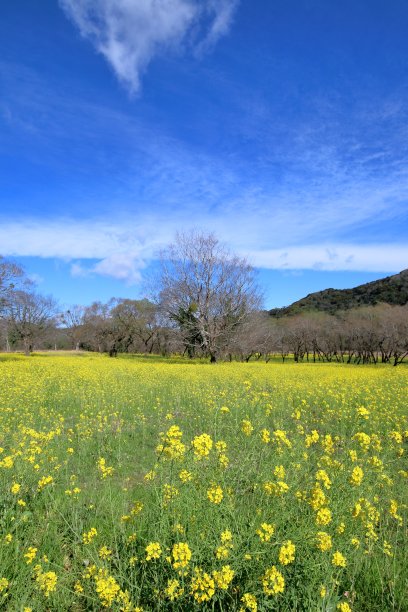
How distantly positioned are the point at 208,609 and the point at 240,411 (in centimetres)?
664

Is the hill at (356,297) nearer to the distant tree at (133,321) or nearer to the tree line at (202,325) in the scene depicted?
the tree line at (202,325)

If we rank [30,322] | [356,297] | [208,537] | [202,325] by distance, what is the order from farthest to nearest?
[356,297], [30,322], [202,325], [208,537]

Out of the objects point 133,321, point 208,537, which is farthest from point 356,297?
point 208,537

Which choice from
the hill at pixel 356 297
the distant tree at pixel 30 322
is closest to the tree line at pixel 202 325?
the distant tree at pixel 30 322

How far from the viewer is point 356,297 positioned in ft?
340

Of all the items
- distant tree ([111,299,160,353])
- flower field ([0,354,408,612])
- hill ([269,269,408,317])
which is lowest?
flower field ([0,354,408,612])

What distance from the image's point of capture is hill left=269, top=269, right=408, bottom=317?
87.9m

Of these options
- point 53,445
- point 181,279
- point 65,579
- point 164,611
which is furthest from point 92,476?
point 181,279

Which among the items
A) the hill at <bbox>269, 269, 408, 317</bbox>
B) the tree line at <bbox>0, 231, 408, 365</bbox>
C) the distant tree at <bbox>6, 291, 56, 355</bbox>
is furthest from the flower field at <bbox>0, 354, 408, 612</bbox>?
the hill at <bbox>269, 269, 408, 317</bbox>

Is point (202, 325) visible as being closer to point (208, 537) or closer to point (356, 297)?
point (208, 537)

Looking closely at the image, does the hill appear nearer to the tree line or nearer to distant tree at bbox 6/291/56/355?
the tree line

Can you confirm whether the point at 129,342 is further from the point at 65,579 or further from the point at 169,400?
the point at 65,579

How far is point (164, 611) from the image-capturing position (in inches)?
101

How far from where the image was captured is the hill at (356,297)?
87.9m
